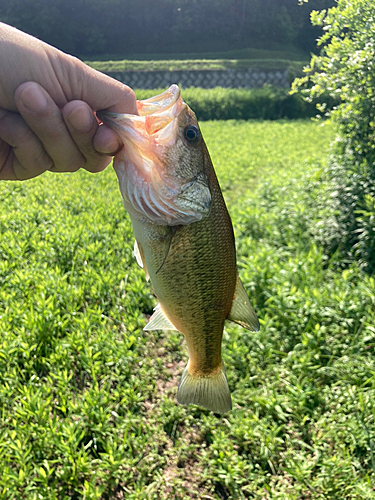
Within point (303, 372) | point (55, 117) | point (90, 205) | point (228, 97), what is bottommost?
point (228, 97)

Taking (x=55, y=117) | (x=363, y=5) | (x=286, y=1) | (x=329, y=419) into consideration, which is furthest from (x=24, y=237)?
(x=286, y=1)

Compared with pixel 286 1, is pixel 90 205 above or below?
below

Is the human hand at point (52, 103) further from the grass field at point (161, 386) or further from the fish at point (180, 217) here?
the grass field at point (161, 386)

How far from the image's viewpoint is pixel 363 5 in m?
5.04

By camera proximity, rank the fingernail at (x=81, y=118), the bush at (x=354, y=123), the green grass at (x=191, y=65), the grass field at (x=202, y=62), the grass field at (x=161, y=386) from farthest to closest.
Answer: the grass field at (x=202, y=62)
the green grass at (x=191, y=65)
the bush at (x=354, y=123)
the grass field at (x=161, y=386)
the fingernail at (x=81, y=118)

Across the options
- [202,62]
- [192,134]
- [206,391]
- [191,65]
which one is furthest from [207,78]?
[206,391]

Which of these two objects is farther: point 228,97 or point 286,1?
point 286,1

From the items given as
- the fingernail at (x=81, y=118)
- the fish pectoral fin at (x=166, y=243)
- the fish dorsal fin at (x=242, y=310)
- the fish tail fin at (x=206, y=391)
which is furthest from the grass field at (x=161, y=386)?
the fingernail at (x=81, y=118)

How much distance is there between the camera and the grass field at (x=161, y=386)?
241 centimetres

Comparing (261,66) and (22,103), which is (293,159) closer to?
(22,103)

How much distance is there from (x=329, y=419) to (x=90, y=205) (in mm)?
5373

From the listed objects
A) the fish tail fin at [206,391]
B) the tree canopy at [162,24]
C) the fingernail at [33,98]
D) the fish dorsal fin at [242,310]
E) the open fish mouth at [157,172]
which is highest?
the fingernail at [33,98]

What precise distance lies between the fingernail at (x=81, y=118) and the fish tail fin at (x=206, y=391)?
3.71 ft

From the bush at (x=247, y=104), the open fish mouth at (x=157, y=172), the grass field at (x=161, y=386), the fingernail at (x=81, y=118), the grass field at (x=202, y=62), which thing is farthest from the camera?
the grass field at (x=202, y=62)
